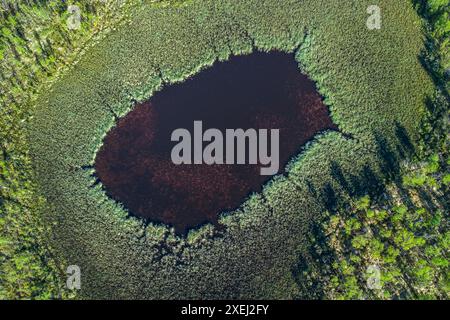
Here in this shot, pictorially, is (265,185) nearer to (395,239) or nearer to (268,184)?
(268,184)

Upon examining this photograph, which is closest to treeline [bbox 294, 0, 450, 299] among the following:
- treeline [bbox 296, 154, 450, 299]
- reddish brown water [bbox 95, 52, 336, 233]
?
treeline [bbox 296, 154, 450, 299]

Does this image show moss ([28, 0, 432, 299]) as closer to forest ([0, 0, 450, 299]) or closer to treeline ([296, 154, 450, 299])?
forest ([0, 0, 450, 299])

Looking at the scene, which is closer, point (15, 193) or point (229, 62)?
point (15, 193)

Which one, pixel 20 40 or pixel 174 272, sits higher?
pixel 20 40

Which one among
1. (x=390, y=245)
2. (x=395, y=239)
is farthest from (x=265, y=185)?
(x=395, y=239)

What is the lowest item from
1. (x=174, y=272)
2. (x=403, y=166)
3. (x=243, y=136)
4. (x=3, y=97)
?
(x=174, y=272)


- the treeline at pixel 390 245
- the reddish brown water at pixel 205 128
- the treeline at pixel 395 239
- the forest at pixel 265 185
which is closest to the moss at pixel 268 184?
the forest at pixel 265 185

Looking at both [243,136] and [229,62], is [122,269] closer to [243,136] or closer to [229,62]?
[243,136]

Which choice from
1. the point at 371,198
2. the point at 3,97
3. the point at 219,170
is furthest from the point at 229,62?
the point at 3,97
